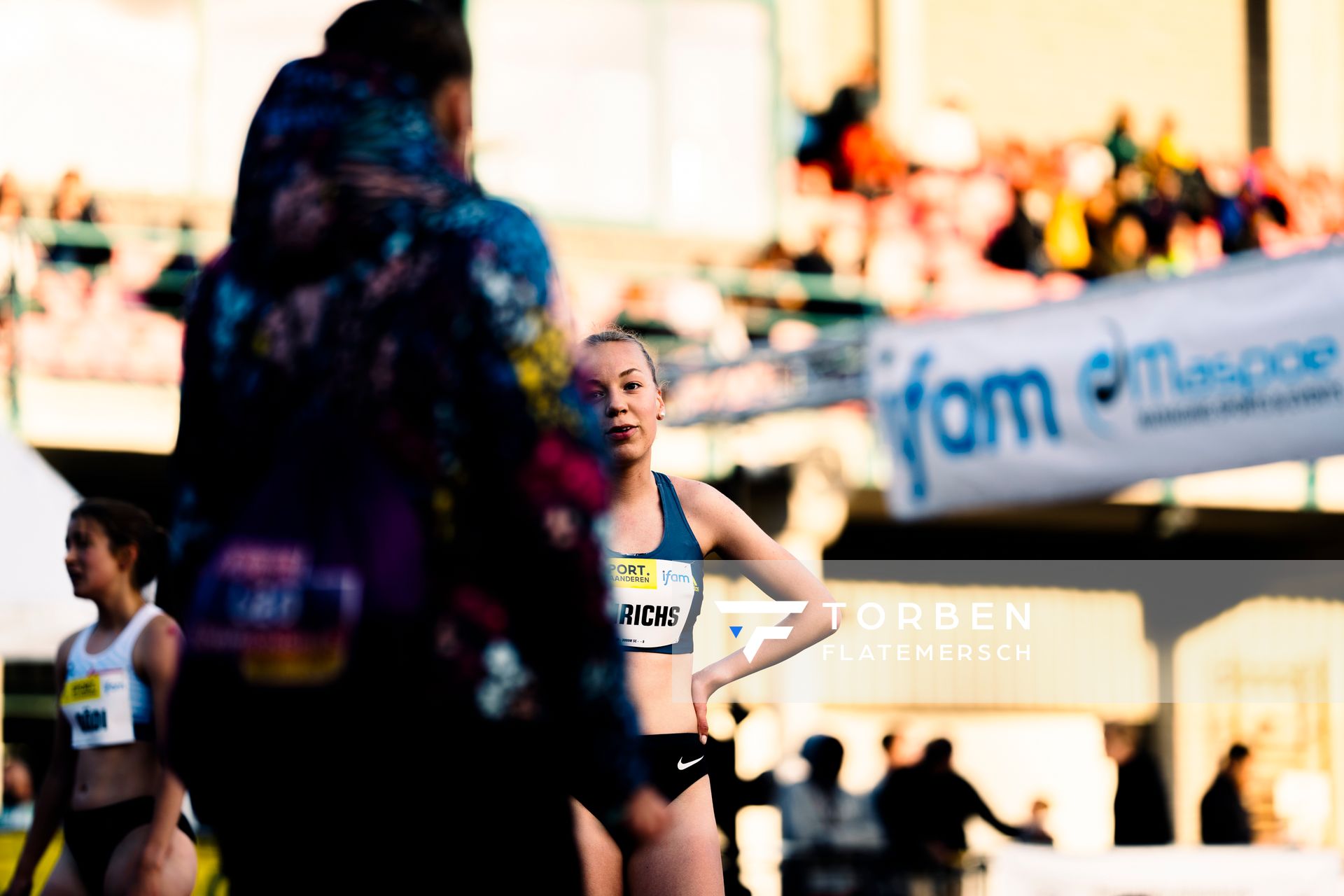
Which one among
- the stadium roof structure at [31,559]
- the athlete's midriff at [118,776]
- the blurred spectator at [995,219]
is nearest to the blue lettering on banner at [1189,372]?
the stadium roof structure at [31,559]

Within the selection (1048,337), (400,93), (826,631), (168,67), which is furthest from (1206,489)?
(400,93)

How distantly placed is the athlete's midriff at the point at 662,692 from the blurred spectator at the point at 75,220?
10.7 metres

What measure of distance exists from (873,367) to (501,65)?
7.31 meters

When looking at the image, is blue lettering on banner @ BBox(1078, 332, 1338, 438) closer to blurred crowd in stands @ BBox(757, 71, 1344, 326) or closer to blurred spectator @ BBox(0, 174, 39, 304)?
blurred crowd in stands @ BBox(757, 71, 1344, 326)

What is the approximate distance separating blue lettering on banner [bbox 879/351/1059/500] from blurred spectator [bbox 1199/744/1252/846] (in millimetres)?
3784

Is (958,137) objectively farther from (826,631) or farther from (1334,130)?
(826,631)

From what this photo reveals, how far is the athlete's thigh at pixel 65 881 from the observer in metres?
5.16

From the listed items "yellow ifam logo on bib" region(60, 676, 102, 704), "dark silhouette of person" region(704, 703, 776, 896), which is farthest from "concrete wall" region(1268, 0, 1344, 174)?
"yellow ifam logo on bib" region(60, 676, 102, 704)

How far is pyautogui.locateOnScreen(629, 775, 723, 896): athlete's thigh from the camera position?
4.00m

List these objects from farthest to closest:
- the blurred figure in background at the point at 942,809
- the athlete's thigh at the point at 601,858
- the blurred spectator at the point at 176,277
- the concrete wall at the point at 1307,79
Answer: the concrete wall at the point at 1307,79 → the blurred spectator at the point at 176,277 → the blurred figure in background at the point at 942,809 → the athlete's thigh at the point at 601,858

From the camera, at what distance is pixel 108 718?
5.24 meters

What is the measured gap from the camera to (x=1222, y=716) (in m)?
20.7

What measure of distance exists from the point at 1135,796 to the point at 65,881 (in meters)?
7.73

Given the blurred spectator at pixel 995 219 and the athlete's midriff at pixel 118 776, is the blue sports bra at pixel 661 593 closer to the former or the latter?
the athlete's midriff at pixel 118 776
